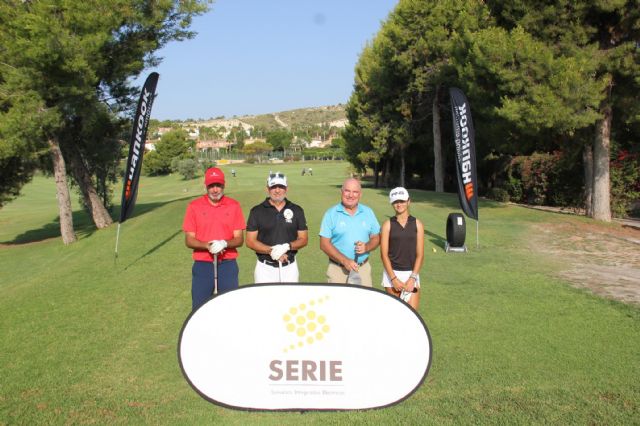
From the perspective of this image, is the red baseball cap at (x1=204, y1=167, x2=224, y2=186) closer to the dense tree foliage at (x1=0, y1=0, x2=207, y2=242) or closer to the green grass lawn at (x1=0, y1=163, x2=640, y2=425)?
the green grass lawn at (x1=0, y1=163, x2=640, y2=425)

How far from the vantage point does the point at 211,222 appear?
5.52 m

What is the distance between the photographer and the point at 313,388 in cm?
397

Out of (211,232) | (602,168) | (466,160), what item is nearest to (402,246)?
(211,232)

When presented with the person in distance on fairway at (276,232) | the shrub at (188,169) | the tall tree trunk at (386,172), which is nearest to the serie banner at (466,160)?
the person in distance on fairway at (276,232)

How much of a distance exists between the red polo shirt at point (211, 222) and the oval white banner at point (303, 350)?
5.64ft

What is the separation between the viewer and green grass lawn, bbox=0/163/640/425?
4.75m

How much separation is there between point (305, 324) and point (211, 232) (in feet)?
6.53

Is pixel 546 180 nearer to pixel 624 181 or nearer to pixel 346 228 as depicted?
pixel 624 181

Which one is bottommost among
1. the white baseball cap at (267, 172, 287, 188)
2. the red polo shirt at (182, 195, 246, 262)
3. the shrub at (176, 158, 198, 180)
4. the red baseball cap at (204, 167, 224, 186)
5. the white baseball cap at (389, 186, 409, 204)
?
the red polo shirt at (182, 195, 246, 262)

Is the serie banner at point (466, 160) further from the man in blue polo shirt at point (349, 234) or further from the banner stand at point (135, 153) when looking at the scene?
the man in blue polo shirt at point (349, 234)

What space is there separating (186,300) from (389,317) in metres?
5.60

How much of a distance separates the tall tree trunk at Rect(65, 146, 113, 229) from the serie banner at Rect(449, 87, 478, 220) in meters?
15.1

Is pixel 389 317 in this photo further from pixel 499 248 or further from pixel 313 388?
pixel 499 248

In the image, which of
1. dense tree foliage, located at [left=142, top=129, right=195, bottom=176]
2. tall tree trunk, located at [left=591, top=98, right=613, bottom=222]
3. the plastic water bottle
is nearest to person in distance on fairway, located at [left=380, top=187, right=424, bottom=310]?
the plastic water bottle
